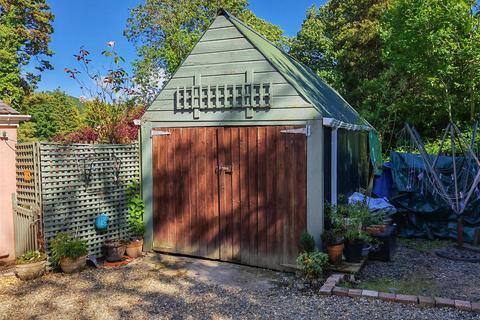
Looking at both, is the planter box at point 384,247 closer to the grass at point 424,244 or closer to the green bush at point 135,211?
the grass at point 424,244

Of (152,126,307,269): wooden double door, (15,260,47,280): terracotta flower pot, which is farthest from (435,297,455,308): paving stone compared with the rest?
(15,260,47,280): terracotta flower pot

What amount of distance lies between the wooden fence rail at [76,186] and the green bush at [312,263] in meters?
3.32

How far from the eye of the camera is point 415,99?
14.6 m

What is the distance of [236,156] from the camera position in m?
6.11

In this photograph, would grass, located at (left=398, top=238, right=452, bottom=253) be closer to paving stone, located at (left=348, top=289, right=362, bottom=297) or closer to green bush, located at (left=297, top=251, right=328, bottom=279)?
green bush, located at (left=297, top=251, right=328, bottom=279)

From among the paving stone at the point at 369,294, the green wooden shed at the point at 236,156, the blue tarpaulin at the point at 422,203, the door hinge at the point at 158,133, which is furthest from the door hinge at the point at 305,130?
the blue tarpaulin at the point at 422,203

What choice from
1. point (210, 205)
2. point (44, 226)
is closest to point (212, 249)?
point (210, 205)

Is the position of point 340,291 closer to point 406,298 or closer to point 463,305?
point 406,298

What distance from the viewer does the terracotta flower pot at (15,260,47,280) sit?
5.39 m

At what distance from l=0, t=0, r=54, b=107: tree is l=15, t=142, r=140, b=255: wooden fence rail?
59.6ft

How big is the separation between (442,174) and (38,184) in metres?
7.57

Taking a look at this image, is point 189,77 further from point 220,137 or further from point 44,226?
point 44,226

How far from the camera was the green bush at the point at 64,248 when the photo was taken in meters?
5.70

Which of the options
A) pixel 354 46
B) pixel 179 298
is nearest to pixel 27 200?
pixel 179 298
